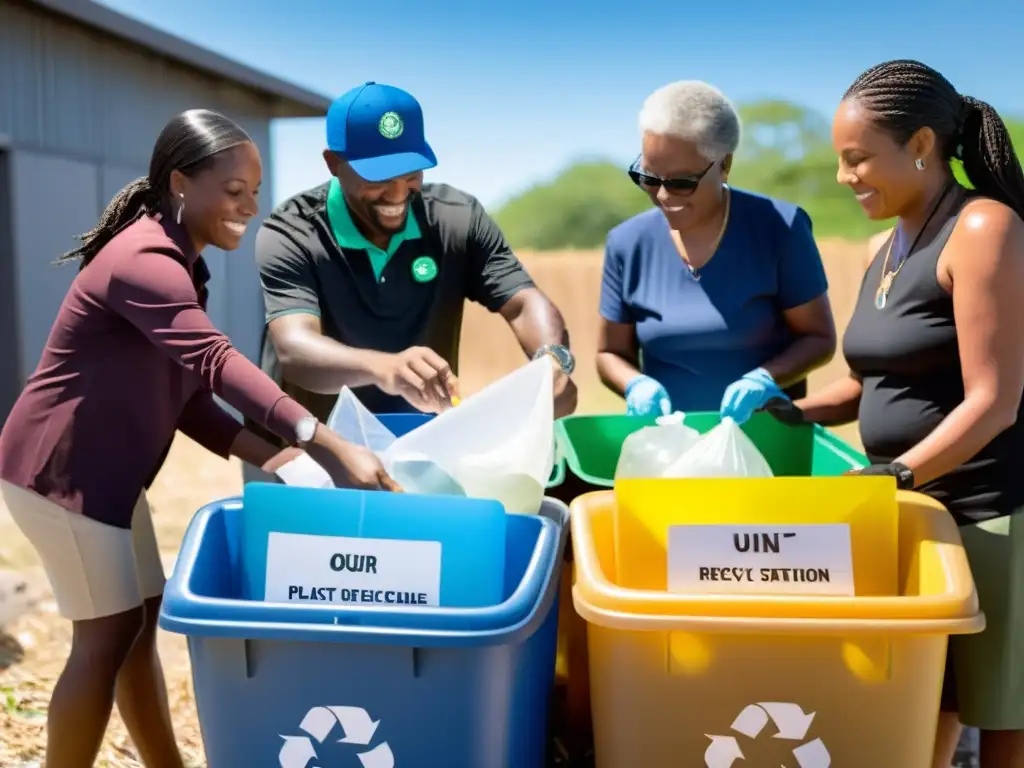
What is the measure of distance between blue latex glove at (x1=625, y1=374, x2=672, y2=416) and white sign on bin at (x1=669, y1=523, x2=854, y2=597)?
0.82 meters

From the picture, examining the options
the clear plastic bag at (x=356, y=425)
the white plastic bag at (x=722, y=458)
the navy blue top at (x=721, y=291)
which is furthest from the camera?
the navy blue top at (x=721, y=291)

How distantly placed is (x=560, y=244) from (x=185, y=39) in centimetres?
3160

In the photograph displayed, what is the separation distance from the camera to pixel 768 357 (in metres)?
2.54

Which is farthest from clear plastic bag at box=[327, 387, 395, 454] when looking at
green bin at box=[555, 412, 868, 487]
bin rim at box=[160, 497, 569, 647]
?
bin rim at box=[160, 497, 569, 647]

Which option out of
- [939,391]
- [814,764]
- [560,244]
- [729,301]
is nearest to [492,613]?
[814,764]

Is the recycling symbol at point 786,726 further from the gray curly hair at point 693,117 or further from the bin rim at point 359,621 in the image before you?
the gray curly hair at point 693,117

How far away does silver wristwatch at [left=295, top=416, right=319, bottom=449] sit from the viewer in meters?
1.72

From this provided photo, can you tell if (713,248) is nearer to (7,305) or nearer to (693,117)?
(693,117)

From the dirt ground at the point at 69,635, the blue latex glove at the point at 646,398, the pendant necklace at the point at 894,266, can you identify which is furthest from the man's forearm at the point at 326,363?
the dirt ground at the point at 69,635

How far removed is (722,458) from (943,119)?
0.73 metres

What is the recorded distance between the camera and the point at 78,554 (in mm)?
1931

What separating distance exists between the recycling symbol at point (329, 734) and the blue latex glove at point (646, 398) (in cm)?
112

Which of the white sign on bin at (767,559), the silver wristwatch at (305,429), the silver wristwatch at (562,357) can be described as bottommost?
the white sign on bin at (767,559)

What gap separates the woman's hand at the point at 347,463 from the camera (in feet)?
5.54
